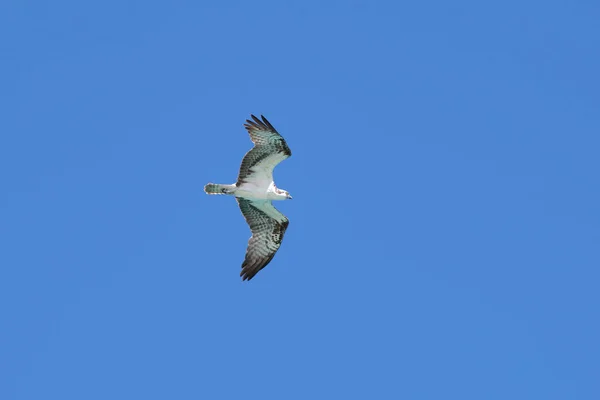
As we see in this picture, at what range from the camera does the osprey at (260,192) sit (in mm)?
29172

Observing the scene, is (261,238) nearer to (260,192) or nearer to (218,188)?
(260,192)

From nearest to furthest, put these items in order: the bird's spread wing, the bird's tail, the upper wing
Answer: the upper wing → the bird's tail → the bird's spread wing

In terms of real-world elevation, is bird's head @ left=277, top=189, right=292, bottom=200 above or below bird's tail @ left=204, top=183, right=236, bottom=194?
above

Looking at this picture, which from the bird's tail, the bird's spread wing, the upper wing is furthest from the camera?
the bird's spread wing

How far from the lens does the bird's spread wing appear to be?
31406mm

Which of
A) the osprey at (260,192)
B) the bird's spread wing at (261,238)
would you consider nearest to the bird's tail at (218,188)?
the osprey at (260,192)

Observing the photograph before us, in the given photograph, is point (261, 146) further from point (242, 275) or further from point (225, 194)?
point (242, 275)

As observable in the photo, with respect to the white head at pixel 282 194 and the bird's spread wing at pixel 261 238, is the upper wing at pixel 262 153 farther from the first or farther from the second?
the bird's spread wing at pixel 261 238

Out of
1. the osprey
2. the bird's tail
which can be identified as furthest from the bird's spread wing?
the bird's tail

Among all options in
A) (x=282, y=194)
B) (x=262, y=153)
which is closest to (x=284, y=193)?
(x=282, y=194)

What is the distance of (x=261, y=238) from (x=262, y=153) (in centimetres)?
321

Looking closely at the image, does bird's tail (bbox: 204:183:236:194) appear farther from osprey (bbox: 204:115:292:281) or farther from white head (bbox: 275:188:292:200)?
white head (bbox: 275:188:292:200)

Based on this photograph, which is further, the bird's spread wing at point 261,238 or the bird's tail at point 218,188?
the bird's spread wing at point 261,238

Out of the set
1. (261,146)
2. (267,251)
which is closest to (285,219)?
(267,251)
